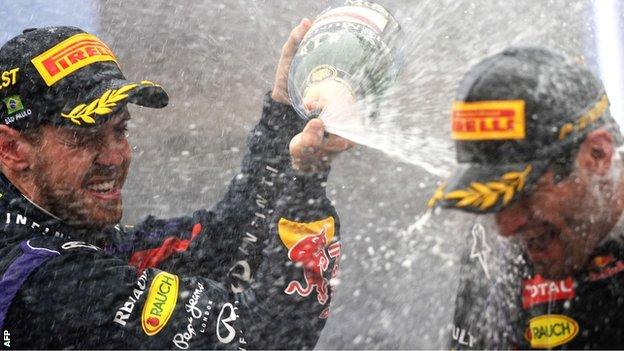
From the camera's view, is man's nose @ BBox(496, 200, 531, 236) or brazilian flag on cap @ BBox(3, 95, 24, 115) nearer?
man's nose @ BBox(496, 200, 531, 236)

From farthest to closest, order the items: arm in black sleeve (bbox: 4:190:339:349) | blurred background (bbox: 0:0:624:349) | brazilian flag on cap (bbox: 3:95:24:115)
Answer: blurred background (bbox: 0:0:624:349) → brazilian flag on cap (bbox: 3:95:24:115) → arm in black sleeve (bbox: 4:190:339:349)

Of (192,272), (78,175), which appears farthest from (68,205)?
(192,272)

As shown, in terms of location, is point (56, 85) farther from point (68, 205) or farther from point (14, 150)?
point (68, 205)

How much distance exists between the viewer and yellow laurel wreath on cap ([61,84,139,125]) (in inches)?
86.3

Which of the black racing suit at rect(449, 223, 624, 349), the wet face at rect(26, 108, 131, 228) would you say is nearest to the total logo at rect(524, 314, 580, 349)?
the black racing suit at rect(449, 223, 624, 349)

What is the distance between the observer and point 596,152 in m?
1.49

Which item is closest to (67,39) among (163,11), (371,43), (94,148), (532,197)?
(94,148)

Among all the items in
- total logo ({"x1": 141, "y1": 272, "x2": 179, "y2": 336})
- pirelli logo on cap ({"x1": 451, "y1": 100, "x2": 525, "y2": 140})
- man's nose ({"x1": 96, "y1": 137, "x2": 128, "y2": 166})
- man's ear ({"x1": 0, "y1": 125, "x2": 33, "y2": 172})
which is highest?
pirelli logo on cap ({"x1": 451, "y1": 100, "x2": 525, "y2": 140})

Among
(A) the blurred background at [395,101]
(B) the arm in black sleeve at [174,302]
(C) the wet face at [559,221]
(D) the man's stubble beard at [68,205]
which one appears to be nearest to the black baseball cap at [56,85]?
(D) the man's stubble beard at [68,205]

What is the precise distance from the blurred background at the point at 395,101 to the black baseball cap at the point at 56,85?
133 cm

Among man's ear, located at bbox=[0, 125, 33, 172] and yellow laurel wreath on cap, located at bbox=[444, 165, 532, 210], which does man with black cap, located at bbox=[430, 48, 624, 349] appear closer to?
yellow laurel wreath on cap, located at bbox=[444, 165, 532, 210]

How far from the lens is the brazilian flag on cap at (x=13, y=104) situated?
85.0 inches

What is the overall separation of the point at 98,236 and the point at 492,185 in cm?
127

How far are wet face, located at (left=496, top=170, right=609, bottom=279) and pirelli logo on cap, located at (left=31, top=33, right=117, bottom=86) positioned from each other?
130 centimetres
